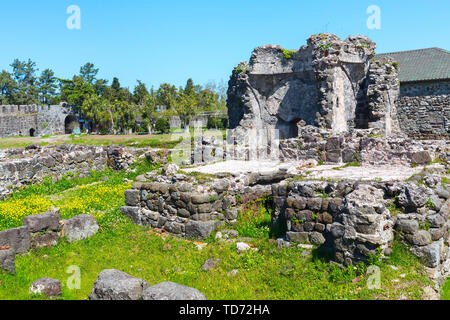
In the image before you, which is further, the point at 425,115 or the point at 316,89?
the point at 425,115

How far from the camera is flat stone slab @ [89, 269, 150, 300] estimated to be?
5206 millimetres

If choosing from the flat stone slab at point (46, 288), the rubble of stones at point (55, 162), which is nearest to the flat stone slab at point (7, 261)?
the flat stone slab at point (46, 288)

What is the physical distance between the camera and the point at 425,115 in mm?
27516

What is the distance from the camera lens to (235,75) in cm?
2312

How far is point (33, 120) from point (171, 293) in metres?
45.7

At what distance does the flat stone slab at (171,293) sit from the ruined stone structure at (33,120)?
43.8 m

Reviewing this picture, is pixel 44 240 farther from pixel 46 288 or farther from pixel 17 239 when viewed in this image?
pixel 46 288

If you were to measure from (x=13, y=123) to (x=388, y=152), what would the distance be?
1697 inches

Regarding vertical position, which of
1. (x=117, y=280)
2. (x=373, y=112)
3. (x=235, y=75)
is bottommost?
(x=117, y=280)

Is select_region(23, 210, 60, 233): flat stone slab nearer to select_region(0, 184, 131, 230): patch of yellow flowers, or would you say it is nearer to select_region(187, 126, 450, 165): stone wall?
select_region(0, 184, 131, 230): patch of yellow flowers

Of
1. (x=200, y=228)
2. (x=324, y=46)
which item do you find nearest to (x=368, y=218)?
(x=200, y=228)
